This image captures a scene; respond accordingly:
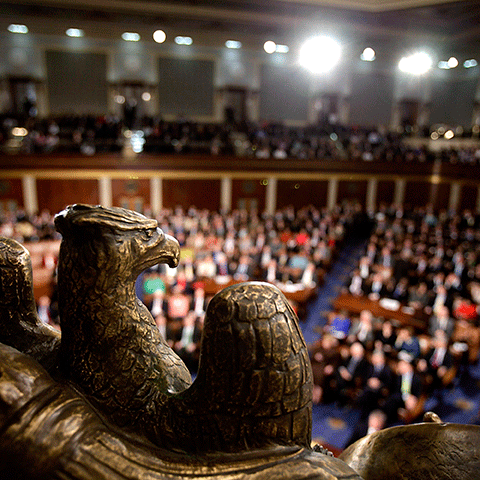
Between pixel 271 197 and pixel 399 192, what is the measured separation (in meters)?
7.63

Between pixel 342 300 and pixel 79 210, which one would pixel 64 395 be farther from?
pixel 342 300

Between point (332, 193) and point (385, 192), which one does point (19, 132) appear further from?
point (385, 192)

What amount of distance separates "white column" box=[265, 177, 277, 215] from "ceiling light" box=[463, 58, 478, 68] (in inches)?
609

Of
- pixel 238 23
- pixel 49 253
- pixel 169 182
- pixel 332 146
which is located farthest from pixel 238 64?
pixel 49 253

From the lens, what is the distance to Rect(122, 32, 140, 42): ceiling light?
21.8 meters

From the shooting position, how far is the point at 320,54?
20.1 metres

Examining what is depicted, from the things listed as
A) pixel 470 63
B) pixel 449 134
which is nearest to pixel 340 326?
pixel 449 134

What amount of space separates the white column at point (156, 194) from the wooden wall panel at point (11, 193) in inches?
227

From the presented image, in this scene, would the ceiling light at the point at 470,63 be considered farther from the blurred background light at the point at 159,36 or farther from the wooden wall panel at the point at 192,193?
the blurred background light at the point at 159,36

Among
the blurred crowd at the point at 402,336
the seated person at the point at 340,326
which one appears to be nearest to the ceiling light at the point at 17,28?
the blurred crowd at the point at 402,336

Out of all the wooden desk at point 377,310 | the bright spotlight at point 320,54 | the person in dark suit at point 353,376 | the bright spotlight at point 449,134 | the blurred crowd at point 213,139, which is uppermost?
the bright spotlight at point 320,54

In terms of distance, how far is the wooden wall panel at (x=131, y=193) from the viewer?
18.8 metres

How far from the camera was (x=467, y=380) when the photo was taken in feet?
26.2

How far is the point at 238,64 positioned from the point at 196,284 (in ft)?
61.3
